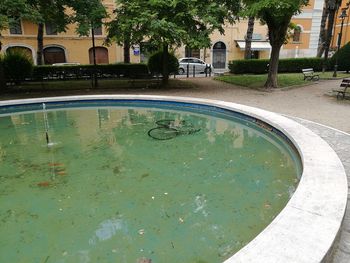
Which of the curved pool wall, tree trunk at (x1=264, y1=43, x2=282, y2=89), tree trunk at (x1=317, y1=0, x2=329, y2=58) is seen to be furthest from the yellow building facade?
the curved pool wall

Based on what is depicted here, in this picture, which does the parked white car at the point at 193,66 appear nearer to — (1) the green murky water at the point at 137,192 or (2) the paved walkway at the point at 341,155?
(1) the green murky water at the point at 137,192

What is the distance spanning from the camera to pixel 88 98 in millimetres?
11188

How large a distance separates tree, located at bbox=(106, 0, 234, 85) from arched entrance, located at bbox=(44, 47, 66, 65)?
59.6ft

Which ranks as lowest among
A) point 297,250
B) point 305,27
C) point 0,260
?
point 0,260

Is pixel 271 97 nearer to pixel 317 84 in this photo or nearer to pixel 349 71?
pixel 317 84

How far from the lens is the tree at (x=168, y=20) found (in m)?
12.0

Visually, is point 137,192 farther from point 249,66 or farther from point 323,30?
point 323,30

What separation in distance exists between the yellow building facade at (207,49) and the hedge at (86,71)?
9621 millimetres

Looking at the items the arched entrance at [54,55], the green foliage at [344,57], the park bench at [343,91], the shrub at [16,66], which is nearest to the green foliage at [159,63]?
the shrub at [16,66]

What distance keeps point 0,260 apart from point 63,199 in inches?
54.2

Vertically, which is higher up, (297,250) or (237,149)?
(297,250)

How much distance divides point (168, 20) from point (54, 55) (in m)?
20.1

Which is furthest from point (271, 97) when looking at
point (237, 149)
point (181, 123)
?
point (237, 149)

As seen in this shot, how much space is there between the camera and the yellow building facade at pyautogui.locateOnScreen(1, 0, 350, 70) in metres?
28.2
